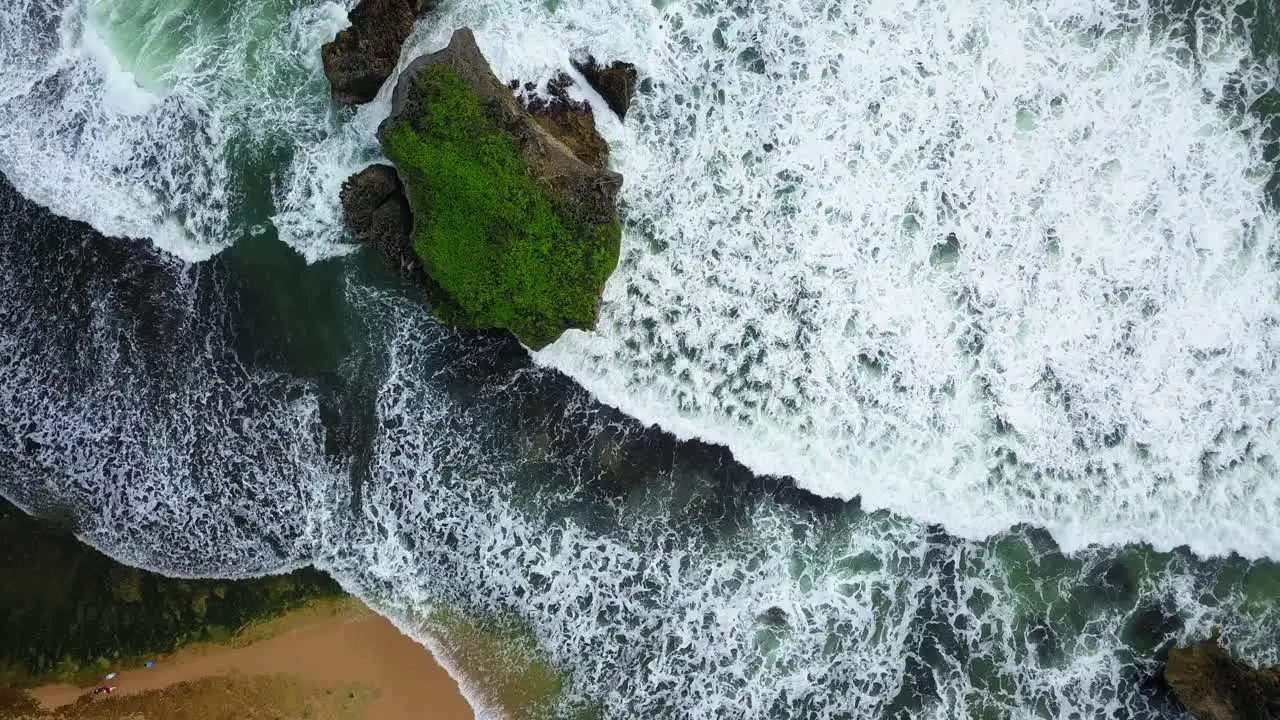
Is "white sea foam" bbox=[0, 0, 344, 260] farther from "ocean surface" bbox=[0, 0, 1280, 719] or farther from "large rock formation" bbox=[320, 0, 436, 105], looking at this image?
"large rock formation" bbox=[320, 0, 436, 105]

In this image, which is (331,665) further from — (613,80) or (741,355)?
(613,80)

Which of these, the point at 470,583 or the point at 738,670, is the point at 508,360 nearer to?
the point at 470,583

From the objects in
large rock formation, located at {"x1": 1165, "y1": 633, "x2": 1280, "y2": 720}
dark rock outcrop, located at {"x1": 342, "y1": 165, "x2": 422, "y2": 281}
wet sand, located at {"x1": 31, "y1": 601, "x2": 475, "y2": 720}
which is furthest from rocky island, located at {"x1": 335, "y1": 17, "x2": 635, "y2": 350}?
large rock formation, located at {"x1": 1165, "y1": 633, "x2": 1280, "y2": 720}

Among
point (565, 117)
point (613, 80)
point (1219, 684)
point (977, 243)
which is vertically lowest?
point (1219, 684)

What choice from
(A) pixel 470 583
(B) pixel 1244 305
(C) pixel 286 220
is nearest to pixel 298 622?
(A) pixel 470 583

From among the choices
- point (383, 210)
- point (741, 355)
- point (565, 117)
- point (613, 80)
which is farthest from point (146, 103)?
point (741, 355)

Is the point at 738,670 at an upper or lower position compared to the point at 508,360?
lower

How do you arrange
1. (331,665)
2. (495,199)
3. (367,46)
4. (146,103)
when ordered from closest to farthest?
(495,199) → (367,46) → (331,665) → (146,103)
